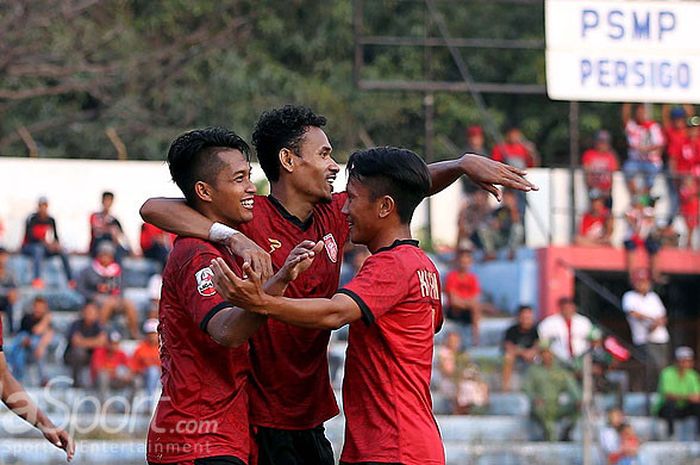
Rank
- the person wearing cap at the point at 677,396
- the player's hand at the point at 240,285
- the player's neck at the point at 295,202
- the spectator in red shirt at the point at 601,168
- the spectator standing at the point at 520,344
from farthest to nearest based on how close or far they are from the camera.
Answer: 1. the spectator in red shirt at the point at 601,168
2. the person wearing cap at the point at 677,396
3. the spectator standing at the point at 520,344
4. the player's neck at the point at 295,202
5. the player's hand at the point at 240,285

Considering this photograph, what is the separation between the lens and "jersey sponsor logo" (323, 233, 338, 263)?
5809 millimetres

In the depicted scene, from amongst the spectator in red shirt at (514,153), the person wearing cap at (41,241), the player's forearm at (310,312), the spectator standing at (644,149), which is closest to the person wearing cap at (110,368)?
the person wearing cap at (41,241)

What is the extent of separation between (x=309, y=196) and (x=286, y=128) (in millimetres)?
300

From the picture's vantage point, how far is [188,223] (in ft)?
17.9

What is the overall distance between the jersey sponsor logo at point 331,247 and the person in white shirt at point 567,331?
889 cm

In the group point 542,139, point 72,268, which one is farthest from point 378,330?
point 542,139

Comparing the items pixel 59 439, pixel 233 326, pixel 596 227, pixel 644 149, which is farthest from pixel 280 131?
pixel 644 149

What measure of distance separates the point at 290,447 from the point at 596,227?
37.6ft

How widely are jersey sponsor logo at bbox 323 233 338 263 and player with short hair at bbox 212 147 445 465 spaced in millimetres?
406

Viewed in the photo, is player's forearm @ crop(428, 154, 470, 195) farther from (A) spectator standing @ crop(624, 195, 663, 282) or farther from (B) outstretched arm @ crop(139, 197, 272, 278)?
(A) spectator standing @ crop(624, 195, 663, 282)

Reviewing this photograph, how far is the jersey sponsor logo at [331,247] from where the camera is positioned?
581 centimetres

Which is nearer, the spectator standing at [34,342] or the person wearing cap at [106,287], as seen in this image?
the spectator standing at [34,342]

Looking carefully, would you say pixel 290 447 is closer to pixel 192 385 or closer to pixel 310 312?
pixel 192 385

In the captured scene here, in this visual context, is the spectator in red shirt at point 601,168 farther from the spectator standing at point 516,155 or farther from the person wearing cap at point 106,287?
the person wearing cap at point 106,287
